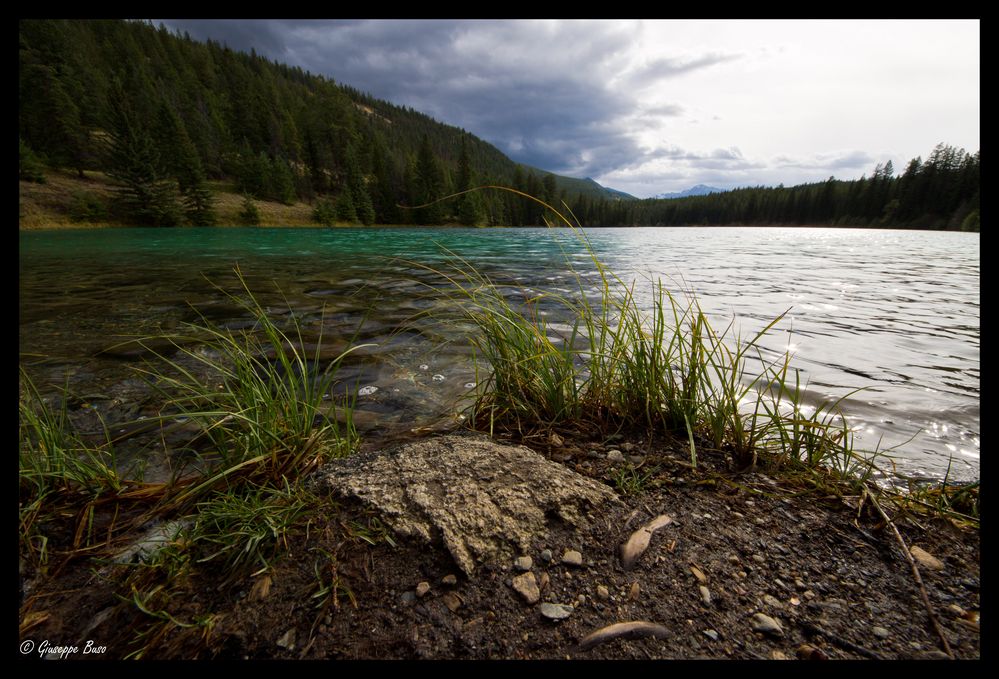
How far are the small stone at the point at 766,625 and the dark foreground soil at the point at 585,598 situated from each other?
0.01 m

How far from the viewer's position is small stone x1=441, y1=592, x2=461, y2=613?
1.17m

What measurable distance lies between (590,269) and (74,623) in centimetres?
1245

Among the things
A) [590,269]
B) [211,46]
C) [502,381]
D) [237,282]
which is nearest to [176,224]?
[237,282]

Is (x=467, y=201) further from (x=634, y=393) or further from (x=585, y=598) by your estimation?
(x=585, y=598)

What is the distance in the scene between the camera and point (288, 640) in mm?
1082

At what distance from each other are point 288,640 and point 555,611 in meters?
0.77

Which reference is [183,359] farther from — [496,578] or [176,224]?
[176,224]

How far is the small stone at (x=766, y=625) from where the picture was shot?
1.06 m

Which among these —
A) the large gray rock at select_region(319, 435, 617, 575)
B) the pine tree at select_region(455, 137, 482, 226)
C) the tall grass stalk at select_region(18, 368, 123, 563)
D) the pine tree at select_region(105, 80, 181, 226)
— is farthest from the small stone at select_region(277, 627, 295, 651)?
the pine tree at select_region(105, 80, 181, 226)

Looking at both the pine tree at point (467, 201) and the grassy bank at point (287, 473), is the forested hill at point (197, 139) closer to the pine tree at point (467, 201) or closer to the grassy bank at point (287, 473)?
the pine tree at point (467, 201)

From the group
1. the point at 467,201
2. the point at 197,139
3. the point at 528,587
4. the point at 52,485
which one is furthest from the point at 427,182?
the point at 528,587

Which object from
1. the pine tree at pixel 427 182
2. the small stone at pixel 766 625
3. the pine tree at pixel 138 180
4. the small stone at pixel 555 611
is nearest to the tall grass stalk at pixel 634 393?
the small stone at pixel 766 625

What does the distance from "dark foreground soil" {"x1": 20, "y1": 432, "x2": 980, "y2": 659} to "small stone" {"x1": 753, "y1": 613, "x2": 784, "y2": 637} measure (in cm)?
1

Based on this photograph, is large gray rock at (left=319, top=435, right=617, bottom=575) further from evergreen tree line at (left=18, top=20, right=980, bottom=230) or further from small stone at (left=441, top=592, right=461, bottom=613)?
evergreen tree line at (left=18, top=20, right=980, bottom=230)
